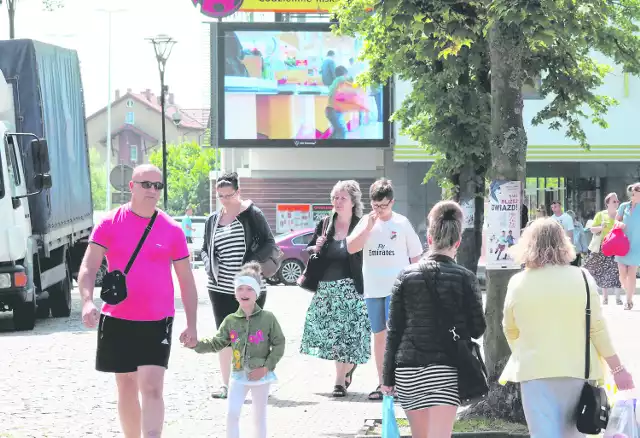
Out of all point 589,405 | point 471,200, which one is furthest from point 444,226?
point 471,200

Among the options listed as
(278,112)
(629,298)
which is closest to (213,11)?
(278,112)

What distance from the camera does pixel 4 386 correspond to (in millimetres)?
11898

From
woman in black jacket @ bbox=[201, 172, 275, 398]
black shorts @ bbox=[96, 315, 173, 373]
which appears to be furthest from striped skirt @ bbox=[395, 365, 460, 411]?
woman in black jacket @ bbox=[201, 172, 275, 398]

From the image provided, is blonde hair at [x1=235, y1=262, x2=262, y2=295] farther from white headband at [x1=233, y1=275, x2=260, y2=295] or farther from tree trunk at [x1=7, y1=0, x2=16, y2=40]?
tree trunk at [x1=7, y1=0, x2=16, y2=40]

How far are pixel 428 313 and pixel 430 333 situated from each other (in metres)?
0.10

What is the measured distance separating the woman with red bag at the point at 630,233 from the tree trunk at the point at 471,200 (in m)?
3.49

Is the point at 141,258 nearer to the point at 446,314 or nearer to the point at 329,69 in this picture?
the point at 446,314

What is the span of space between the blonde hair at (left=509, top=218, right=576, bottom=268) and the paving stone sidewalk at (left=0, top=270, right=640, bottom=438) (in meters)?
3.01

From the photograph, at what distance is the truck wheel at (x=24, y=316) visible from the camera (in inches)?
696

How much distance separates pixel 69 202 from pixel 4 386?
29.2 feet

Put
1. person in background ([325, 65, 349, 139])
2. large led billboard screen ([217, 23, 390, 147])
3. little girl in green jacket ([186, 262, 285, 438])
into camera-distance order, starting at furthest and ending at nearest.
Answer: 1. person in background ([325, 65, 349, 139])
2. large led billboard screen ([217, 23, 390, 147])
3. little girl in green jacket ([186, 262, 285, 438])

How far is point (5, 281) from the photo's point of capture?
1683 centimetres

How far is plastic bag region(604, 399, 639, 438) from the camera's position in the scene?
6637 millimetres

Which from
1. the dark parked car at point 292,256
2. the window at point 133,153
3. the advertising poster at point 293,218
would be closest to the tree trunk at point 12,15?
the dark parked car at point 292,256
